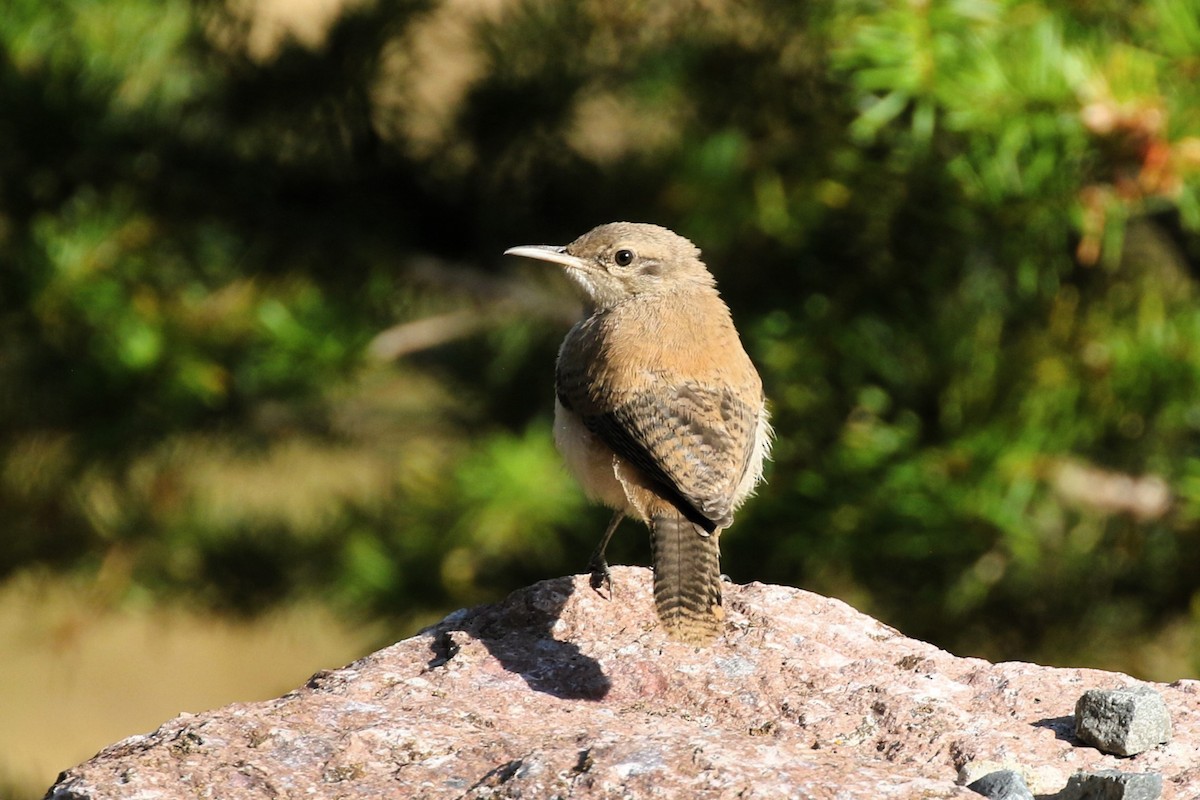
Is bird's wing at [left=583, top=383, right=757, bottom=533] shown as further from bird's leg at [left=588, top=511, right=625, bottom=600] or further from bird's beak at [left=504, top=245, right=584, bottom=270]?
bird's beak at [left=504, top=245, right=584, bottom=270]

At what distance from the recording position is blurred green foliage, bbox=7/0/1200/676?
15.3ft

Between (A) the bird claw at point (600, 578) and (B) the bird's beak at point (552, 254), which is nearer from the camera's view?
(A) the bird claw at point (600, 578)

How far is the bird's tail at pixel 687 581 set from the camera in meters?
3.65

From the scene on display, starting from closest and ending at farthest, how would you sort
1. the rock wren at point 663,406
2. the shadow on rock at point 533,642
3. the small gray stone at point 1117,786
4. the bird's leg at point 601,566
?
the small gray stone at point 1117,786, the shadow on rock at point 533,642, the rock wren at point 663,406, the bird's leg at point 601,566

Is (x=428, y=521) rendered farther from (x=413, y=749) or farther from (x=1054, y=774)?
(x=1054, y=774)

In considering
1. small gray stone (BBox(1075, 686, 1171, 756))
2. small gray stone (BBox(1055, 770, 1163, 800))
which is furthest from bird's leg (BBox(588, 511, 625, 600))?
small gray stone (BBox(1055, 770, 1163, 800))

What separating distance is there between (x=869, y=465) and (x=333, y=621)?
7.81ft

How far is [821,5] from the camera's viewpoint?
499 centimetres

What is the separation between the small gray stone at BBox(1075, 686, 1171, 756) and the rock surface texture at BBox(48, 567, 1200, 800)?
3cm

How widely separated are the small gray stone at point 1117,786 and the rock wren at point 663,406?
106 cm

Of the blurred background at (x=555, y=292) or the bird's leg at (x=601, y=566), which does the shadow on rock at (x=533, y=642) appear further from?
the blurred background at (x=555, y=292)

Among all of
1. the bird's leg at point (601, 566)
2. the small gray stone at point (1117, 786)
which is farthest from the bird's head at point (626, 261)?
the small gray stone at point (1117, 786)

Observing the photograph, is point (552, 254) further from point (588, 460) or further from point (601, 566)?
point (601, 566)

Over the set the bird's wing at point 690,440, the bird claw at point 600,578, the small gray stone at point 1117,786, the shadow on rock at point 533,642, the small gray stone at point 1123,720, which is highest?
the bird's wing at point 690,440
